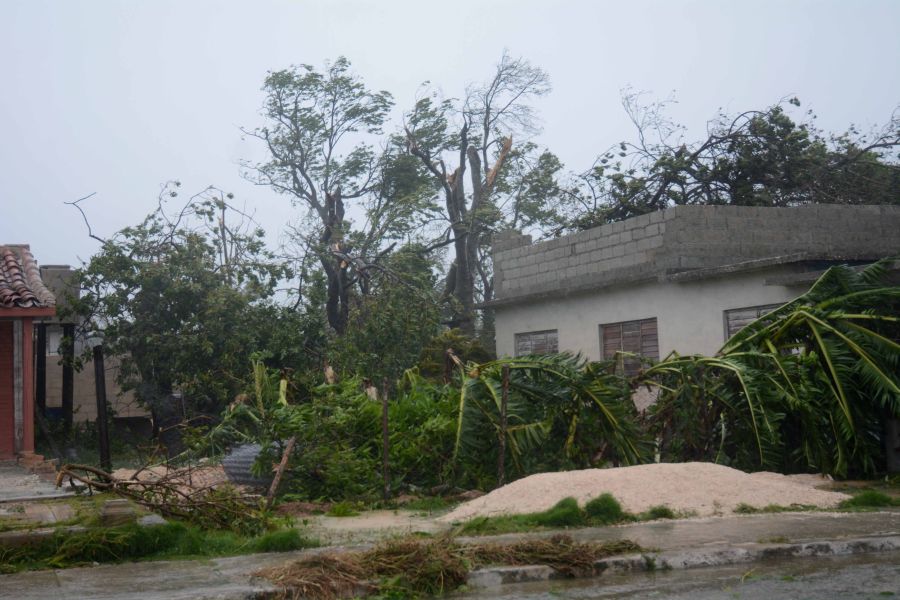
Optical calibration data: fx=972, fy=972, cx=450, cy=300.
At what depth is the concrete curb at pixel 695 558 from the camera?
25.3ft

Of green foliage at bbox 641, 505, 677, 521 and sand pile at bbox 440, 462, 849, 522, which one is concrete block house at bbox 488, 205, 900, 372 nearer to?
sand pile at bbox 440, 462, 849, 522

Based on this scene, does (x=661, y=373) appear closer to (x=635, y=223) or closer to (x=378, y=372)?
(x=635, y=223)

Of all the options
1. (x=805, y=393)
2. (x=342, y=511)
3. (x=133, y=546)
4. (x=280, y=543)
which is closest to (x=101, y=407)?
(x=342, y=511)

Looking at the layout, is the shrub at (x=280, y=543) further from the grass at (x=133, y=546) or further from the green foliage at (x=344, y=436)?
the green foliage at (x=344, y=436)

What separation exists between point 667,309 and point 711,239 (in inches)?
63.5

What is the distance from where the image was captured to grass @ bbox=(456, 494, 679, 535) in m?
9.74

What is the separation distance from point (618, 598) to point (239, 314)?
1568cm

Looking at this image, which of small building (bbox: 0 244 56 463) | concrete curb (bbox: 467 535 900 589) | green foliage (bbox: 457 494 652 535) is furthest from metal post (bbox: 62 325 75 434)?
concrete curb (bbox: 467 535 900 589)

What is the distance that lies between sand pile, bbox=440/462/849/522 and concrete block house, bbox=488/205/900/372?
5.01m

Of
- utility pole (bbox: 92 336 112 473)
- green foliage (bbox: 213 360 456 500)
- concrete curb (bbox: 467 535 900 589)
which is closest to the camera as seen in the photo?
concrete curb (bbox: 467 535 900 589)

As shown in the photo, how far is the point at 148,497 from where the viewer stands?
10.0 meters

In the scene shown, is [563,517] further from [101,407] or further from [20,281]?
[20,281]

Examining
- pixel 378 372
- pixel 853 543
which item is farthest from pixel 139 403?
pixel 853 543

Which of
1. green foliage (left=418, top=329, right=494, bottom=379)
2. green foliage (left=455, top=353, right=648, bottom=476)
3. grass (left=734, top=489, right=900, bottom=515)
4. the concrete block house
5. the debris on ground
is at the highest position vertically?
the concrete block house
